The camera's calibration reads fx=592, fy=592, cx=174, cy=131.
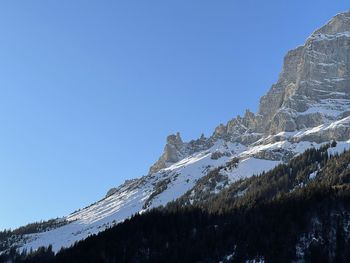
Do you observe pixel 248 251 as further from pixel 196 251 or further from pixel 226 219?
pixel 226 219

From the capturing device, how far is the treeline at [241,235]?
112062 mm

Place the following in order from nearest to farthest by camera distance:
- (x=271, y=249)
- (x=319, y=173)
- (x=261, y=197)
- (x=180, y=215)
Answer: (x=271, y=249) → (x=180, y=215) → (x=261, y=197) → (x=319, y=173)

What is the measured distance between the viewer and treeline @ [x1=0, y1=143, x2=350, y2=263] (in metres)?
112

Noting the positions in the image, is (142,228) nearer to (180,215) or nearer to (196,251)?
(180,215)

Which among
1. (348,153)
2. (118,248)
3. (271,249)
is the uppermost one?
(348,153)

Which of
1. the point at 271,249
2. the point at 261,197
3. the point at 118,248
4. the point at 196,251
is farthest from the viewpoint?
the point at 261,197

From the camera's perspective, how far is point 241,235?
122562 millimetres

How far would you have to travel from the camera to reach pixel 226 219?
143m

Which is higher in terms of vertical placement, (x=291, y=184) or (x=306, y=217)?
(x=291, y=184)

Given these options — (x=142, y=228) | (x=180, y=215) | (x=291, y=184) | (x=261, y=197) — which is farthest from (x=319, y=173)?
(x=142, y=228)

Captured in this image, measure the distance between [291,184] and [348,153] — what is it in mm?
22826

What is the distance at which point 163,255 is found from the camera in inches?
4956

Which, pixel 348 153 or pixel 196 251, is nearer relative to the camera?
pixel 196 251

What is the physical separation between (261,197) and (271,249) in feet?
223
